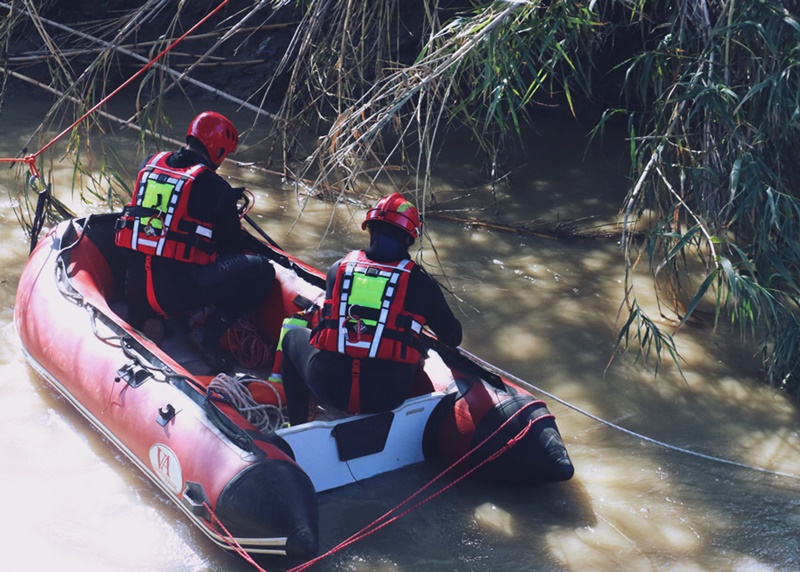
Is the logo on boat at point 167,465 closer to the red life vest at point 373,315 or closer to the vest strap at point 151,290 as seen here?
the red life vest at point 373,315

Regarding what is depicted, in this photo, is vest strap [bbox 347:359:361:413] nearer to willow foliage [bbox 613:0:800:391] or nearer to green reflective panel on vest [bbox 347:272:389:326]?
green reflective panel on vest [bbox 347:272:389:326]

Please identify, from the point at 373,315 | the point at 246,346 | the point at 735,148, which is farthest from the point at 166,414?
the point at 735,148

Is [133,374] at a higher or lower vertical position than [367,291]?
lower

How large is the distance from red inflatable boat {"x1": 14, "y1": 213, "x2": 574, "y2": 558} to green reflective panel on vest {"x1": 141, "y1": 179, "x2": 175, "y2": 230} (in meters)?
0.43

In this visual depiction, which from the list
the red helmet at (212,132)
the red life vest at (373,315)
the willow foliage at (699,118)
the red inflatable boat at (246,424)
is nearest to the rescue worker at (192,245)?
the red helmet at (212,132)

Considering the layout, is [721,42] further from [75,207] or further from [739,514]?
[75,207]

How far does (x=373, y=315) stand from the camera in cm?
352

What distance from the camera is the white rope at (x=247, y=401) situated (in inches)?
145

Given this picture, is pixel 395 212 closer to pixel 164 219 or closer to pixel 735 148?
pixel 164 219

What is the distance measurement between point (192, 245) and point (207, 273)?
16 centimetres

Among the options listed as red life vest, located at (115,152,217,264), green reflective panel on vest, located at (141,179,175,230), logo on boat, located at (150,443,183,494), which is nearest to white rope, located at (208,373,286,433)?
logo on boat, located at (150,443,183,494)

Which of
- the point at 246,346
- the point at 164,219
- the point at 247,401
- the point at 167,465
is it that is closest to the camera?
the point at 167,465

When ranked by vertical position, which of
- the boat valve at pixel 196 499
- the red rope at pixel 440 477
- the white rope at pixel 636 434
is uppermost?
the boat valve at pixel 196 499

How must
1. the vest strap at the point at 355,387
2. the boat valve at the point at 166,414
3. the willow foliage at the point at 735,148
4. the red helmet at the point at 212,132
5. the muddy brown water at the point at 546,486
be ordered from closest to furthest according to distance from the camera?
1. the muddy brown water at the point at 546,486
2. the boat valve at the point at 166,414
3. the vest strap at the point at 355,387
4. the willow foliage at the point at 735,148
5. the red helmet at the point at 212,132
